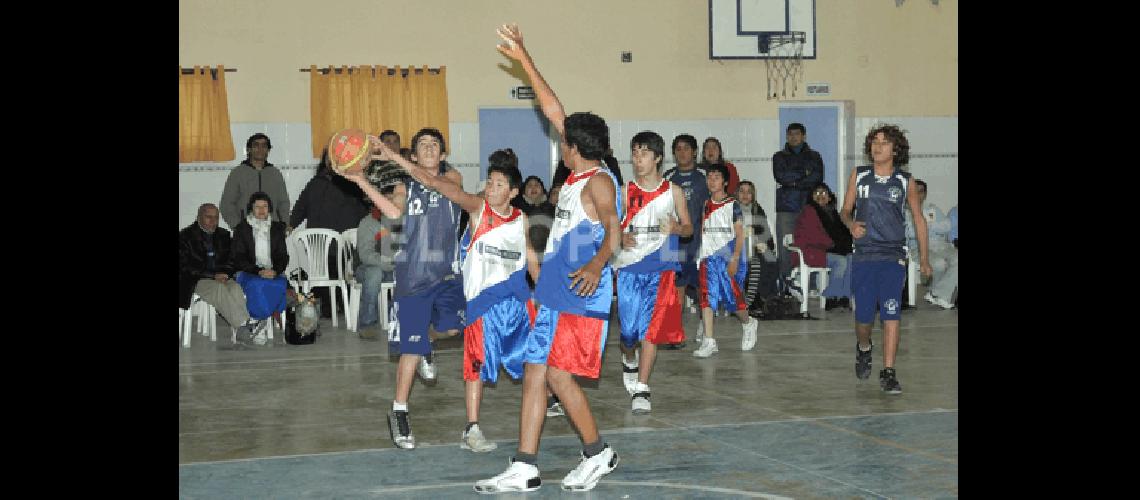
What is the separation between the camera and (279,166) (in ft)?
52.7

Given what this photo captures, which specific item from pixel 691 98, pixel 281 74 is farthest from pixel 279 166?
pixel 691 98

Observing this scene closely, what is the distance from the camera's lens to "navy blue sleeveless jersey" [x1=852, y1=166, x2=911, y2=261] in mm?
9180

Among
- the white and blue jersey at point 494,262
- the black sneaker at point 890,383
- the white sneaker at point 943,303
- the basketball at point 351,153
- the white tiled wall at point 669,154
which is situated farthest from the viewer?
the white tiled wall at point 669,154

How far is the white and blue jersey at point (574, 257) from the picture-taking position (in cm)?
633

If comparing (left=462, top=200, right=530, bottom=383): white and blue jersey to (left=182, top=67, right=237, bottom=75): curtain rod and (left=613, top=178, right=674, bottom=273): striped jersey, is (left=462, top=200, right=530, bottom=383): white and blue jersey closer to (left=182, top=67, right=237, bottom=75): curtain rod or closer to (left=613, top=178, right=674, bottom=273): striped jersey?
(left=613, top=178, right=674, bottom=273): striped jersey

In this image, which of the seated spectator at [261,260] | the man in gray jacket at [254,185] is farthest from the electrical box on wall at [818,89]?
the seated spectator at [261,260]

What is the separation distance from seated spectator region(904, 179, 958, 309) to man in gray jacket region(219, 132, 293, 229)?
726 centimetres

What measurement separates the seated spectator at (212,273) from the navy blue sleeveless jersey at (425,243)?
537cm

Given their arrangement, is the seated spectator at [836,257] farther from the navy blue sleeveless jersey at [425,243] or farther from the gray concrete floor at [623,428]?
the navy blue sleeveless jersey at [425,243]

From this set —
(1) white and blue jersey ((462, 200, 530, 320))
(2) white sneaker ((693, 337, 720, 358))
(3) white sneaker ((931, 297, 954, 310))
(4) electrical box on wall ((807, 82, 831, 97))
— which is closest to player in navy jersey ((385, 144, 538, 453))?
(1) white and blue jersey ((462, 200, 530, 320))

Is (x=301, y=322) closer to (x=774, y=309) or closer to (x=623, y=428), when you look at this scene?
(x=774, y=309)

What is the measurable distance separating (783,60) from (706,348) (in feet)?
24.9

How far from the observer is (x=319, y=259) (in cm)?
1393
